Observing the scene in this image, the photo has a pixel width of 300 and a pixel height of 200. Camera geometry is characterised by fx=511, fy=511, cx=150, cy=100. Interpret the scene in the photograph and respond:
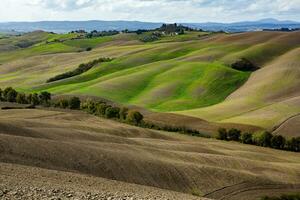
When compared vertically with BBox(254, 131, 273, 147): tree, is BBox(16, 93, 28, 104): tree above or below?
below

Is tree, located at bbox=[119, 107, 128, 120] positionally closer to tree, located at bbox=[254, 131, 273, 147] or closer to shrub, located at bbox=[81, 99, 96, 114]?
shrub, located at bbox=[81, 99, 96, 114]

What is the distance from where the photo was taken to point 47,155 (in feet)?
129

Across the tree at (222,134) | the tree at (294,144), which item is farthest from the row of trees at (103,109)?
the tree at (294,144)

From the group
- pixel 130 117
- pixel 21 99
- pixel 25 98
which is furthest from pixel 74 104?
pixel 130 117

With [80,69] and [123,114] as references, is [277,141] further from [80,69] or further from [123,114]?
[80,69]

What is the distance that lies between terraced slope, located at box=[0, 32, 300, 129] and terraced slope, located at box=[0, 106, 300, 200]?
77.5 ft

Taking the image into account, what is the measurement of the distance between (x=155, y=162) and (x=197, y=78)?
72.4 meters

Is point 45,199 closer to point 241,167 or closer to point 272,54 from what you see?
point 241,167

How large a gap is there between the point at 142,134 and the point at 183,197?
33.8 m

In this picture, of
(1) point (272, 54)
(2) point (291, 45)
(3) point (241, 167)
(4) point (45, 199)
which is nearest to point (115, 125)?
(3) point (241, 167)

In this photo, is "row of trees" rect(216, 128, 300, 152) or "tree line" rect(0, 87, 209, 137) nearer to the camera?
"row of trees" rect(216, 128, 300, 152)

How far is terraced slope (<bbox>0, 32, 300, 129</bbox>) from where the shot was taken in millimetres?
89812

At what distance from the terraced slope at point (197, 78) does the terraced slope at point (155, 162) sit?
77.5 ft

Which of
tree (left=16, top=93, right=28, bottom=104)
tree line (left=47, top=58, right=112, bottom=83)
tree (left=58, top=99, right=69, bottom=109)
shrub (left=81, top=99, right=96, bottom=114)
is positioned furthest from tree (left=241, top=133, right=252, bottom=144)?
tree line (left=47, top=58, right=112, bottom=83)
